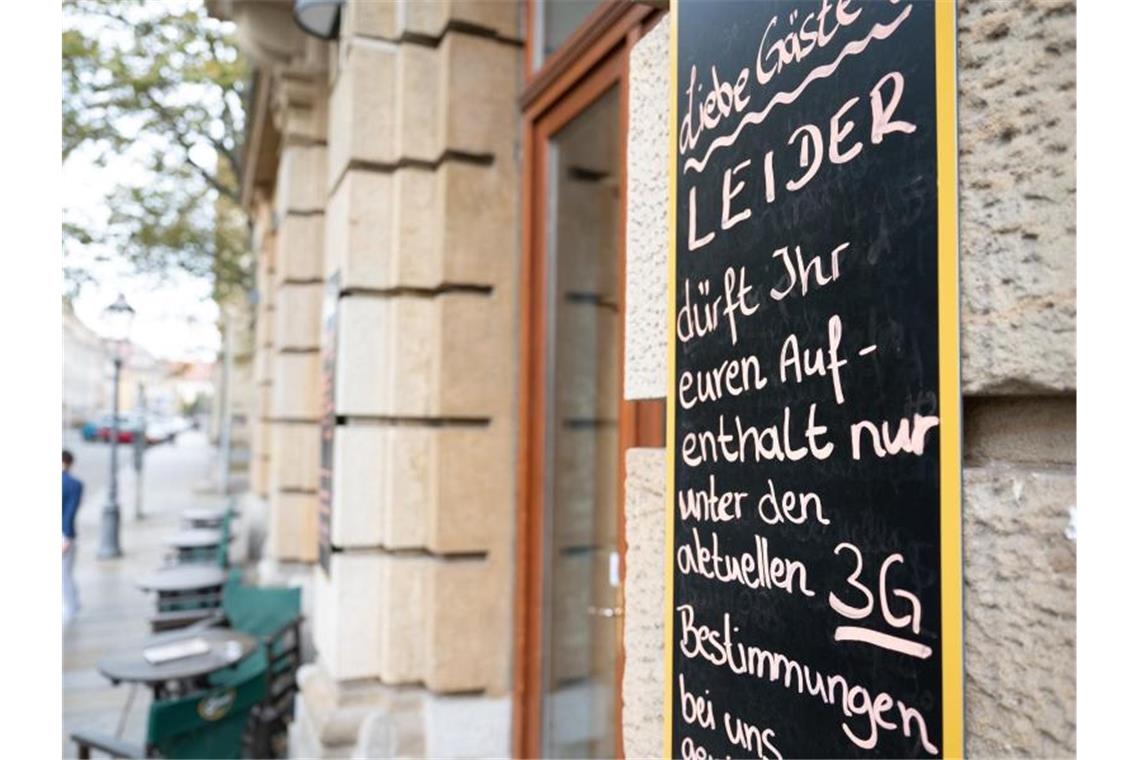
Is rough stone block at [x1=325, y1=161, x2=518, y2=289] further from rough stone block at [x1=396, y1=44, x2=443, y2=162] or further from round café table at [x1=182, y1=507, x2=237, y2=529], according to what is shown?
round café table at [x1=182, y1=507, x2=237, y2=529]

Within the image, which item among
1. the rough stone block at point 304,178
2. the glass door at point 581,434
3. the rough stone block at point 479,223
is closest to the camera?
the glass door at point 581,434

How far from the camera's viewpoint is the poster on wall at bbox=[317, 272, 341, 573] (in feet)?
13.6

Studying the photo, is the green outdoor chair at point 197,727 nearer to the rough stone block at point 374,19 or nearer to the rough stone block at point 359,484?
the rough stone block at point 359,484

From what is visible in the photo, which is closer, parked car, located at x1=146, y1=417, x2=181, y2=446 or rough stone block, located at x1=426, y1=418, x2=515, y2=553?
rough stone block, located at x1=426, y1=418, x2=515, y2=553

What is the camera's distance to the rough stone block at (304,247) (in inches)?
291

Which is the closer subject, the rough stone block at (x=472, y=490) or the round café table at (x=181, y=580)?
the rough stone block at (x=472, y=490)

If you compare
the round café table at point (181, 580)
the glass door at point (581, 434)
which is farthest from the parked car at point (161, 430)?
the glass door at point (581, 434)

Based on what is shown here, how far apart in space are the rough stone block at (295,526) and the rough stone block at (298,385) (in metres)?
0.73

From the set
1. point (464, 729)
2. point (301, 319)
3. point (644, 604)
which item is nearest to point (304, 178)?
point (301, 319)

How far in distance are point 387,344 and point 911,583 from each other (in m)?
3.01

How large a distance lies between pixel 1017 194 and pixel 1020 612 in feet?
1.91

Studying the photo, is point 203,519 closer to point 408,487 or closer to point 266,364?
point 266,364

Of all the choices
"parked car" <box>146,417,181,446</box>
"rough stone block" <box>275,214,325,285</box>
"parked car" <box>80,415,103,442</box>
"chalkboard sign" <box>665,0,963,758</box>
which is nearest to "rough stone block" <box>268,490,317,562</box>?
"rough stone block" <box>275,214,325,285</box>

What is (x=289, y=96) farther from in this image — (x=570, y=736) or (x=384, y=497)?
(x=570, y=736)
